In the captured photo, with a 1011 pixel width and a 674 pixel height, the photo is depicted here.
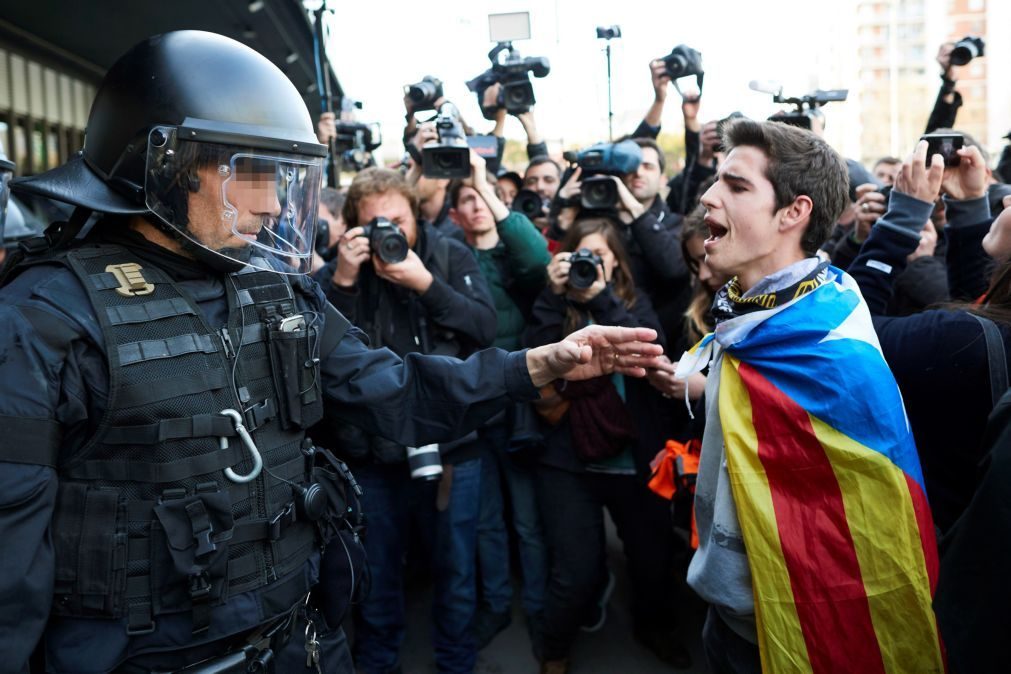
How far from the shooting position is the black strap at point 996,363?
1.81 m

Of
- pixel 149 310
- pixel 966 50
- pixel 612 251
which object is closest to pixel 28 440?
pixel 149 310

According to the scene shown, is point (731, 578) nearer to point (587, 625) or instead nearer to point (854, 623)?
point (854, 623)

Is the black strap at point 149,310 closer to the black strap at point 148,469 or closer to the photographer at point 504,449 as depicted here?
the black strap at point 148,469

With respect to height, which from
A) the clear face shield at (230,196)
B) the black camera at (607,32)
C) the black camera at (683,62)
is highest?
the black camera at (607,32)

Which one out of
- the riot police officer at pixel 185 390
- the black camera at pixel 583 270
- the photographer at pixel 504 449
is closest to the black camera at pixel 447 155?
the photographer at pixel 504 449

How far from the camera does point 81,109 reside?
12.5 metres

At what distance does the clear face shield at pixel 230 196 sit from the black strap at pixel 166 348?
0.62 ft

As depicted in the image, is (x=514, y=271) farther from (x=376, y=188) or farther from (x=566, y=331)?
(x=376, y=188)

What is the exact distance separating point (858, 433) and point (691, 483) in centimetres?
86

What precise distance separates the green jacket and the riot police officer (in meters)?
1.78

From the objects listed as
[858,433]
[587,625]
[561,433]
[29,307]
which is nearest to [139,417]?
[29,307]

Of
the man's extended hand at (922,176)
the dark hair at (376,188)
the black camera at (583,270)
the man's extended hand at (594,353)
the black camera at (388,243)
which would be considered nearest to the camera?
the man's extended hand at (594,353)

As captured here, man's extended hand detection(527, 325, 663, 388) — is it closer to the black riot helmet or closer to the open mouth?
the open mouth

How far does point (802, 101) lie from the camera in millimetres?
3654
